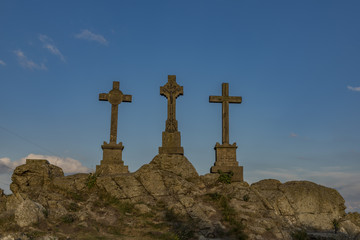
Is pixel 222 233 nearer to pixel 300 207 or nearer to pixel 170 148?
pixel 300 207

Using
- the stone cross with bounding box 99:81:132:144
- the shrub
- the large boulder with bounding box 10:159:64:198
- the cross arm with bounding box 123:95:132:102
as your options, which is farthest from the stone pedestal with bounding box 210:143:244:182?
the large boulder with bounding box 10:159:64:198

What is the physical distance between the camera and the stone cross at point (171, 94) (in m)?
20.9

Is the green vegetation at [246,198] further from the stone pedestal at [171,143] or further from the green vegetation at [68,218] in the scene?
the green vegetation at [68,218]

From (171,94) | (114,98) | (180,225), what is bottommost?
(180,225)

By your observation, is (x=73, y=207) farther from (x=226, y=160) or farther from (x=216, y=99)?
(x=216, y=99)

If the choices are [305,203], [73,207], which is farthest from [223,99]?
[73,207]

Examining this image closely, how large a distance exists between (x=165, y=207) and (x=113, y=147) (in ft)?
19.4

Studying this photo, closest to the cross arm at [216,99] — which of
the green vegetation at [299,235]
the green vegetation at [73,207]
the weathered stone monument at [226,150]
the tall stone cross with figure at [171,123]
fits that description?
the weathered stone monument at [226,150]

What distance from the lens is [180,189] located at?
58.0 ft

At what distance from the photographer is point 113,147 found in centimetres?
2034

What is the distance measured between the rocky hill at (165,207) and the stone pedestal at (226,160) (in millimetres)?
658

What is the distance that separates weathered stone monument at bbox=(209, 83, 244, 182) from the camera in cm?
2000

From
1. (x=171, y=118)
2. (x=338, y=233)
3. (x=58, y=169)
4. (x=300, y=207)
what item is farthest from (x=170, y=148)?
(x=338, y=233)

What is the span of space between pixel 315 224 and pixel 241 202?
3.99 m
